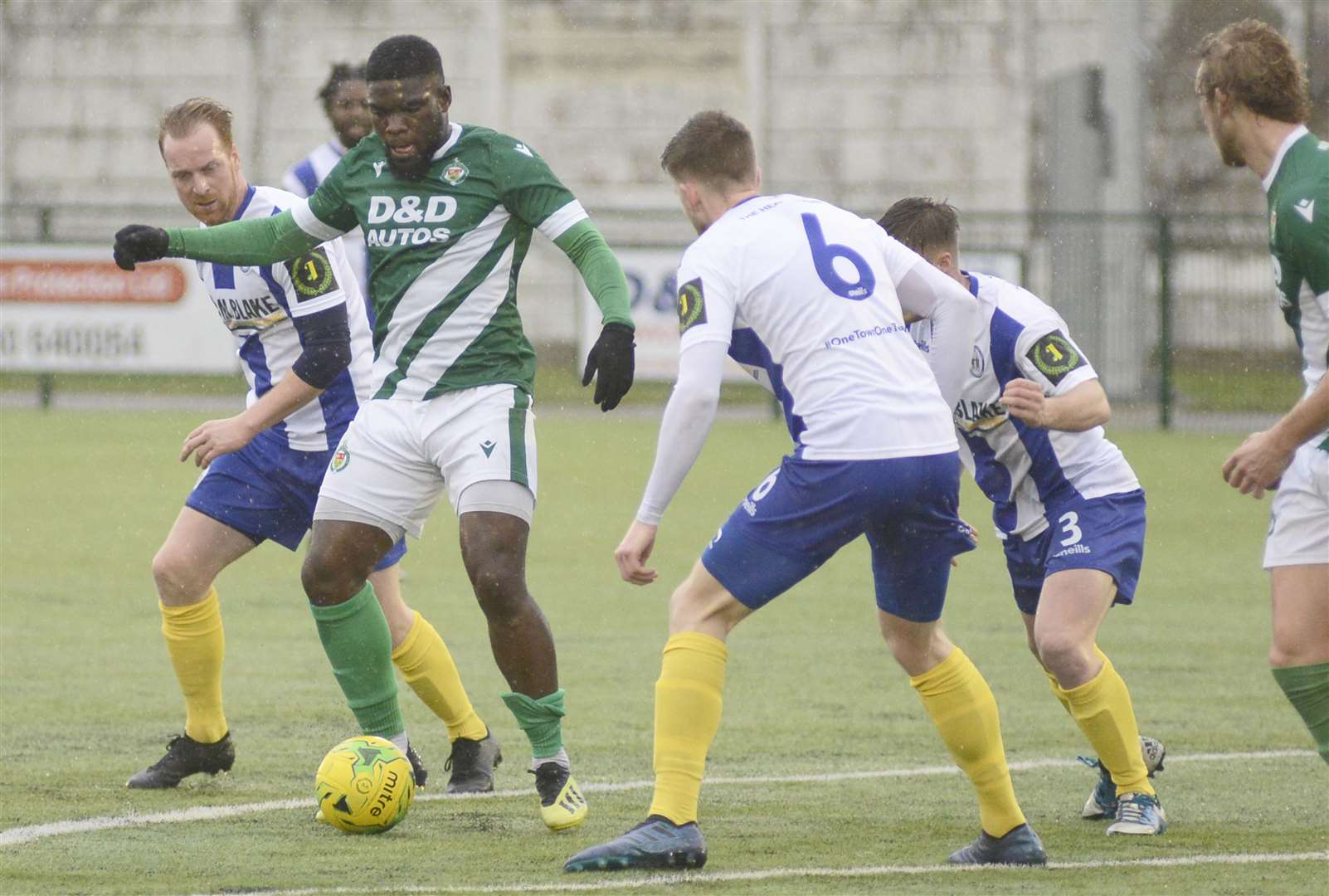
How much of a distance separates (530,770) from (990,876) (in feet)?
4.56

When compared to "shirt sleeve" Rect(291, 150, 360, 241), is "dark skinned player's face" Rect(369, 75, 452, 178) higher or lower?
higher

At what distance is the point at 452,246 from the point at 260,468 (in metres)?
1.17

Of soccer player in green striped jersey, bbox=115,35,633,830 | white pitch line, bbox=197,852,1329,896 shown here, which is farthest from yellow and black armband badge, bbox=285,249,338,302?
white pitch line, bbox=197,852,1329,896

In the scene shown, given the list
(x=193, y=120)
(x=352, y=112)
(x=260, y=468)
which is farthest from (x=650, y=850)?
(x=352, y=112)

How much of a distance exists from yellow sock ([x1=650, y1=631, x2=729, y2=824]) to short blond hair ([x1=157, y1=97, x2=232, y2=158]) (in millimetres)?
2382

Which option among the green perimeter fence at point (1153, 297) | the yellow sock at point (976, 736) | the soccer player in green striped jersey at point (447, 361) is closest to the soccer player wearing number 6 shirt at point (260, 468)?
the soccer player in green striped jersey at point (447, 361)

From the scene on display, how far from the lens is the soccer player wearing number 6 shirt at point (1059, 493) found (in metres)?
5.37

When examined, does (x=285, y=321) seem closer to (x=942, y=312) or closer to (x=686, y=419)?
(x=686, y=419)

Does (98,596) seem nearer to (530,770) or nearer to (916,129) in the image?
(530,770)

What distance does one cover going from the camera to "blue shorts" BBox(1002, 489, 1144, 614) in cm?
549

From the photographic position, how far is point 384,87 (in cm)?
545

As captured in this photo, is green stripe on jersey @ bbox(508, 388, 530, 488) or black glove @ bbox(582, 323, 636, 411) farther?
green stripe on jersey @ bbox(508, 388, 530, 488)

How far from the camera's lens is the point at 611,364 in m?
5.00

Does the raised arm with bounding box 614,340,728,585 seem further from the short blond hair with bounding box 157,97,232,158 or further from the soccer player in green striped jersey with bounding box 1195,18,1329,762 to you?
the short blond hair with bounding box 157,97,232,158
